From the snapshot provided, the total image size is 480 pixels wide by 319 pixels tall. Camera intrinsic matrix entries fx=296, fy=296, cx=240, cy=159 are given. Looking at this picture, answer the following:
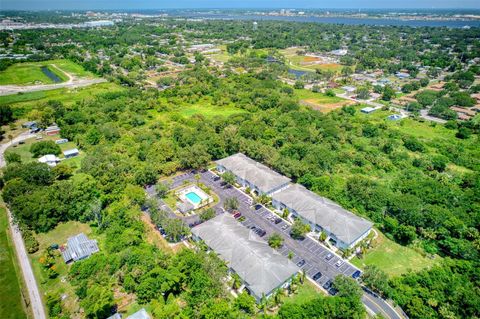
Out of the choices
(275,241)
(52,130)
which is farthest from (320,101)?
(52,130)

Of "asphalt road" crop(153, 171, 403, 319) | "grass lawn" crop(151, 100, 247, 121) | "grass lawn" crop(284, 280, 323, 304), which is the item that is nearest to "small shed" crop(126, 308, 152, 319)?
"grass lawn" crop(284, 280, 323, 304)

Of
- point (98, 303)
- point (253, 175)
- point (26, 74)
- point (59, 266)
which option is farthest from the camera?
point (26, 74)

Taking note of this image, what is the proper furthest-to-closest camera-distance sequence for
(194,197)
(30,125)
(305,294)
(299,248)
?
(30,125)
(194,197)
(299,248)
(305,294)

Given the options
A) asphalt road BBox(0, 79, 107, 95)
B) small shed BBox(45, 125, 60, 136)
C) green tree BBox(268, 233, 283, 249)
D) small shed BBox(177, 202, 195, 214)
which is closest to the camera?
green tree BBox(268, 233, 283, 249)

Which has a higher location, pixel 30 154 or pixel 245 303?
pixel 245 303

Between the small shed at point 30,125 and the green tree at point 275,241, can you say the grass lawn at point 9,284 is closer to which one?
the green tree at point 275,241

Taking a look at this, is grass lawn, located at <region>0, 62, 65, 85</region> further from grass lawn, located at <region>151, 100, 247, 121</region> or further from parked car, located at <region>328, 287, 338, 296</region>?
parked car, located at <region>328, 287, 338, 296</region>

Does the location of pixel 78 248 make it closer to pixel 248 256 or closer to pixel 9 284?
pixel 9 284
